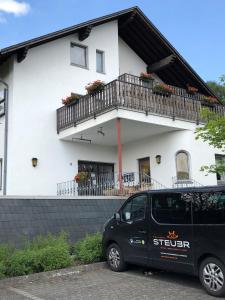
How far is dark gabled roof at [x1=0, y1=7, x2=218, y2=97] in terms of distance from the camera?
20719 mm

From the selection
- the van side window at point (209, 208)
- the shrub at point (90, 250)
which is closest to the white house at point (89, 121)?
the shrub at point (90, 250)

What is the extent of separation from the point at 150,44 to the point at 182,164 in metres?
7.51

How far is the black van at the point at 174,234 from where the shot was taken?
7.30 meters

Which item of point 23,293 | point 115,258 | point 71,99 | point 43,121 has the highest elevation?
point 71,99

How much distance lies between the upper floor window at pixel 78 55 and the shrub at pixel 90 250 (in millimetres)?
11380

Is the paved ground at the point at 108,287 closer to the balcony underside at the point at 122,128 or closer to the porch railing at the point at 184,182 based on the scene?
the balcony underside at the point at 122,128

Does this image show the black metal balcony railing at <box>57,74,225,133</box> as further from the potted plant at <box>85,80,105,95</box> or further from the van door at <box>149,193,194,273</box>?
the van door at <box>149,193,194,273</box>

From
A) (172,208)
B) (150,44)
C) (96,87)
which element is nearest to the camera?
(172,208)

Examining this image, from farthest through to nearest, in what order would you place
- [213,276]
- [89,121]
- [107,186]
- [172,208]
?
[89,121] < [107,186] < [172,208] < [213,276]

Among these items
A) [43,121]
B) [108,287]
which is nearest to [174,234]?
[108,287]

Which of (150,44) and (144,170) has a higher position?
(150,44)

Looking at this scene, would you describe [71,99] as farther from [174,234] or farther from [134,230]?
[174,234]

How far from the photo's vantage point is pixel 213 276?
23.7 feet

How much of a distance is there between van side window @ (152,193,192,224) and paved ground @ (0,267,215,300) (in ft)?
4.05
